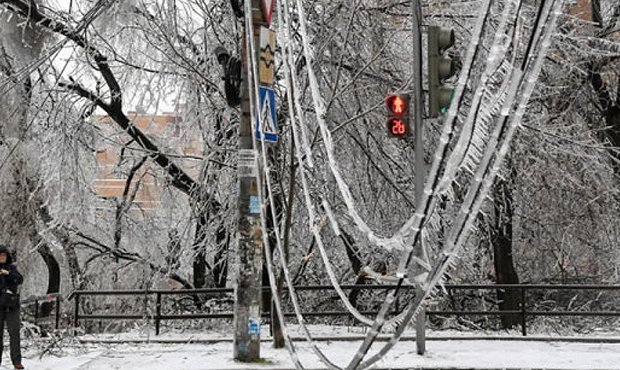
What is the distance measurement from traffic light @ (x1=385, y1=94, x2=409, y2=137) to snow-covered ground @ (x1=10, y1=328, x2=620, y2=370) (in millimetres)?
3161

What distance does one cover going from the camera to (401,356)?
1034 centimetres

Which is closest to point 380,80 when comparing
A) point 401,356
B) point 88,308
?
point 401,356

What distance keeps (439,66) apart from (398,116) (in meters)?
0.96

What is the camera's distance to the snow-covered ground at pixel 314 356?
9633mm

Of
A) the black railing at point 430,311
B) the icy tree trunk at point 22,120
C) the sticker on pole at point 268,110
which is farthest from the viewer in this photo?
the icy tree trunk at point 22,120

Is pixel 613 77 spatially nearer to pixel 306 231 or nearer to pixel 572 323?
pixel 572 323

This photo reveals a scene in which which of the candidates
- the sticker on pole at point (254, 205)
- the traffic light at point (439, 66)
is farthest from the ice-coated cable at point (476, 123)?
the sticker on pole at point (254, 205)

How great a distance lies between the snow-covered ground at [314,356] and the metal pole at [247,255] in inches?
12.9

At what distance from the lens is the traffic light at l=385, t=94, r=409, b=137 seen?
32.5 ft

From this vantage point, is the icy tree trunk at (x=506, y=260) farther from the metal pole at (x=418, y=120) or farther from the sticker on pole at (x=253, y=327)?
the sticker on pole at (x=253, y=327)

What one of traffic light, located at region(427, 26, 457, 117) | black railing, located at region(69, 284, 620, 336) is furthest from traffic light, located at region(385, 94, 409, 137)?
black railing, located at region(69, 284, 620, 336)

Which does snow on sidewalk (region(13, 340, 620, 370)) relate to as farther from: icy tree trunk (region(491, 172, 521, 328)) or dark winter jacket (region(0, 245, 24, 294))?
icy tree trunk (region(491, 172, 521, 328))

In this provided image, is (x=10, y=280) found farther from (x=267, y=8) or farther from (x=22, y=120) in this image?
(x=22, y=120)

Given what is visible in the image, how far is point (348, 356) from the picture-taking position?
33.6 feet
